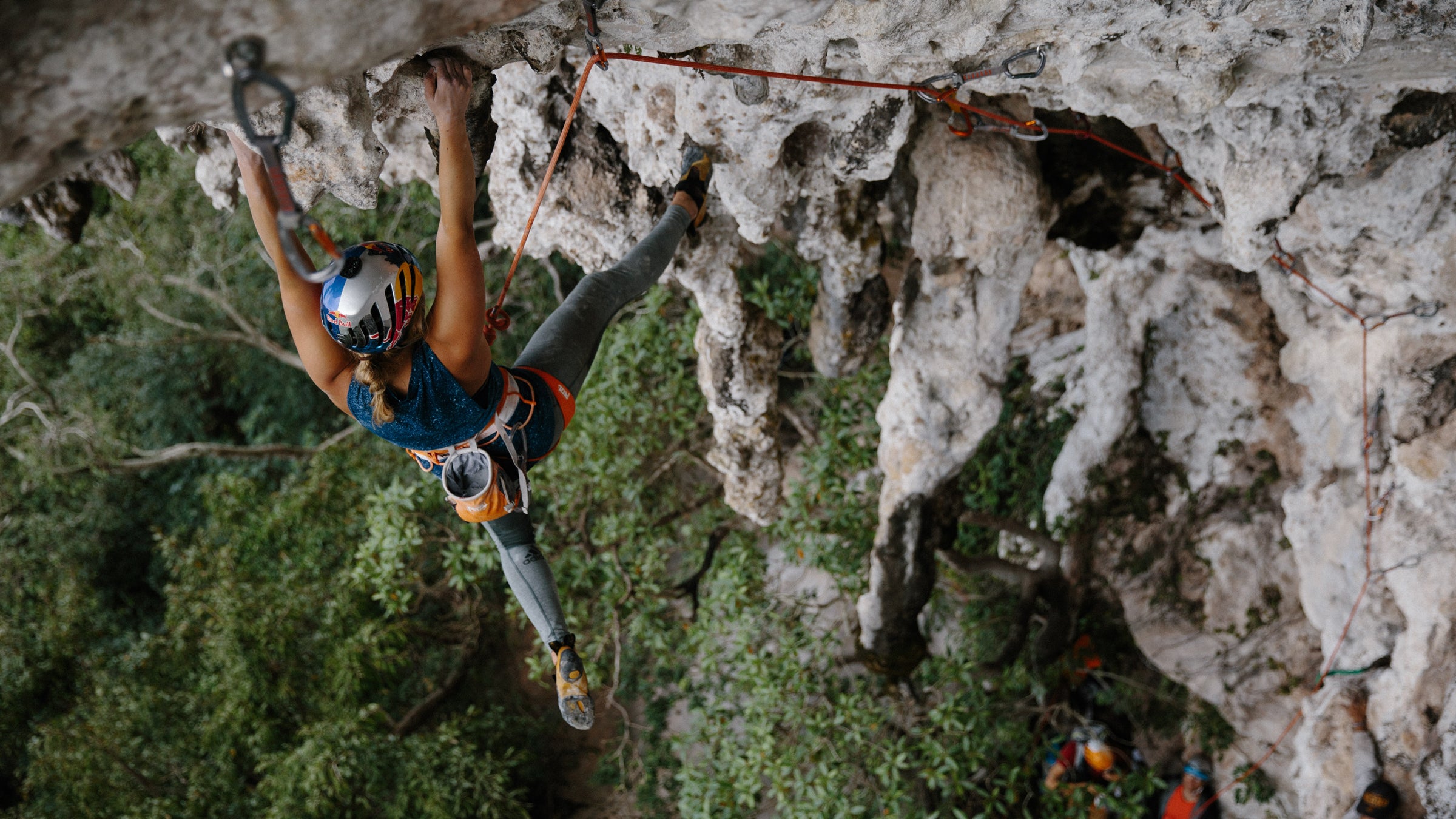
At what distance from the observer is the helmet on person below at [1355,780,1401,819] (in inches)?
150

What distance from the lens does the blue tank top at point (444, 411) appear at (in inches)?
82.8

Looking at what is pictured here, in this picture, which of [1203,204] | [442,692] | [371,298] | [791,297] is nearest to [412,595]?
[442,692]

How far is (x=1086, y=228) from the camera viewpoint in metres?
4.49

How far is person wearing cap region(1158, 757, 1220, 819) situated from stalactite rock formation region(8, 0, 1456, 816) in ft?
0.45

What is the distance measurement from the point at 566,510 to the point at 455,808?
1895 mm

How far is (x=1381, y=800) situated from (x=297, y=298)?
14.6 feet

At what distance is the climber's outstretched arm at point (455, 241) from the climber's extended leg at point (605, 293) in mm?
549

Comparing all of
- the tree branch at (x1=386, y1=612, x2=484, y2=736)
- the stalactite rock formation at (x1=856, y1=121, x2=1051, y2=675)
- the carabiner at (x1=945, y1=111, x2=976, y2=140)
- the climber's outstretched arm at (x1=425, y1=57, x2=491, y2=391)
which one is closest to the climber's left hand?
the climber's outstretched arm at (x1=425, y1=57, x2=491, y2=391)

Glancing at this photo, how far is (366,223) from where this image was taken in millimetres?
6953

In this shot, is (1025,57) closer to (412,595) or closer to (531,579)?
(531,579)

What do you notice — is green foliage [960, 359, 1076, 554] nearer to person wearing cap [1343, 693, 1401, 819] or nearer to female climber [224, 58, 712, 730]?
person wearing cap [1343, 693, 1401, 819]

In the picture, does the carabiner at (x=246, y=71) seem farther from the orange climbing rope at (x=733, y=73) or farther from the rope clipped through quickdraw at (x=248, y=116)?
the orange climbing rope at (x=733, y=73)

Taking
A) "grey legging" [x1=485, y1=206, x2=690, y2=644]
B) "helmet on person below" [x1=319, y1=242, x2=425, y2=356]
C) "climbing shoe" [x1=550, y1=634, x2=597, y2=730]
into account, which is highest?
"helmet on person below" [x1=319, y1=242, x2=425, y2=356]

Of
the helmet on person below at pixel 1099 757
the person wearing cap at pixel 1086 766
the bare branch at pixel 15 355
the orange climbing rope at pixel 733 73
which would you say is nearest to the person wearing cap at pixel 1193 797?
the person wearing cap at pixel 1086 766
